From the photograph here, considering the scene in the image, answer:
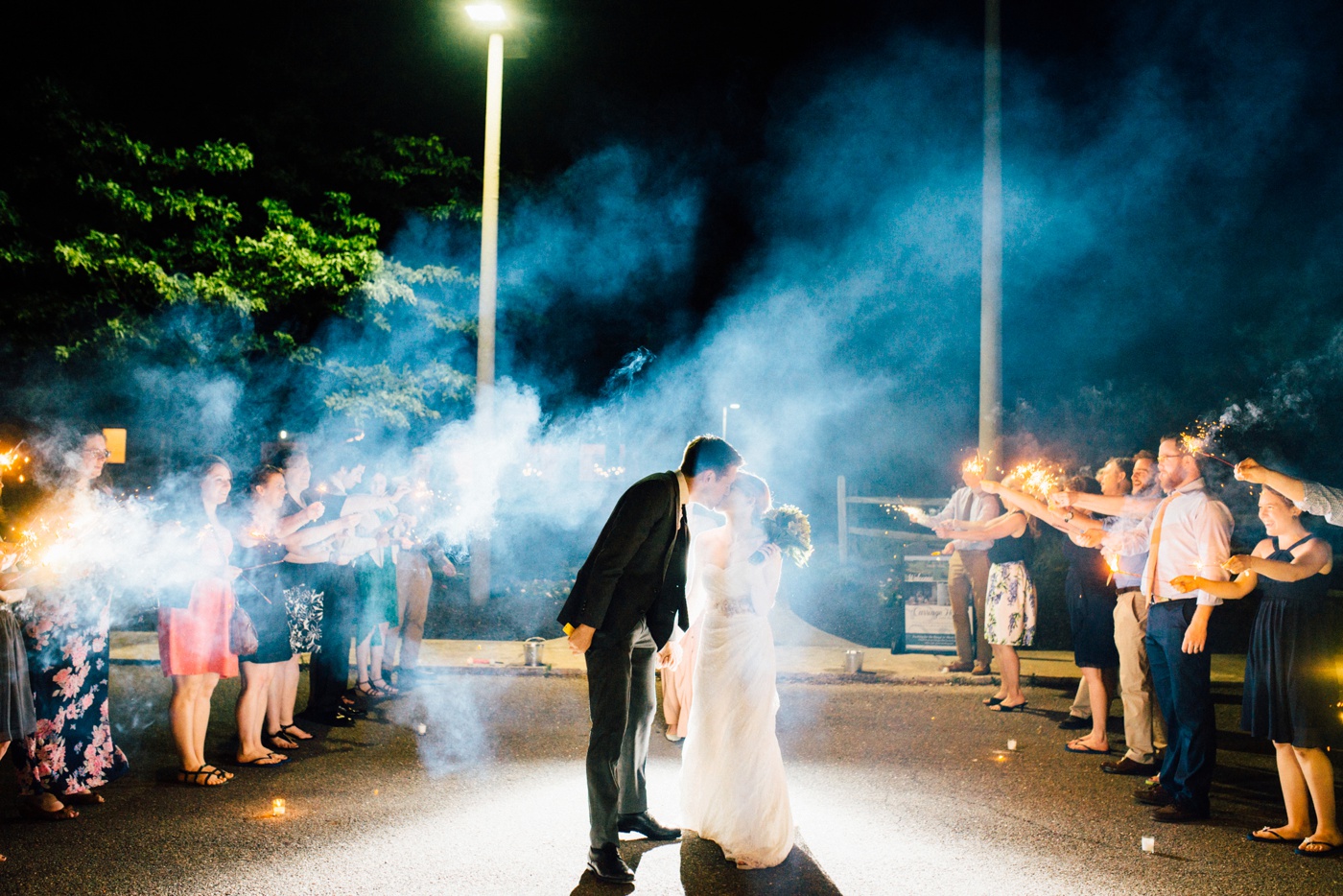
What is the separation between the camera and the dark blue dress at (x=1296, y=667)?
458 centimetres

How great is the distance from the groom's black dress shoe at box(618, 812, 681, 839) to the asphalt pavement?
6 cm

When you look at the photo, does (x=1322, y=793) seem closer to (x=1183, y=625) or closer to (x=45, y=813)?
(x=1183, y=625)

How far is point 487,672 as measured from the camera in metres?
9.19

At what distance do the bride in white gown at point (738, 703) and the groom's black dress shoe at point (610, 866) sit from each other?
0.54 metres

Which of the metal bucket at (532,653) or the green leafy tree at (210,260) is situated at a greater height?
the green leafy tree at (210,260)

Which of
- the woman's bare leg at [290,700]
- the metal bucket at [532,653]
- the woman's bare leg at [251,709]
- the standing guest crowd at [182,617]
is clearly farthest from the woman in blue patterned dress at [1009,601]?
the woman's bare leg at [251,709]

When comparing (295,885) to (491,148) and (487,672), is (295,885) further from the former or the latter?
(491,148)

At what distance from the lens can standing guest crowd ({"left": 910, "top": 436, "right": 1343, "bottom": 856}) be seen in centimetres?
461

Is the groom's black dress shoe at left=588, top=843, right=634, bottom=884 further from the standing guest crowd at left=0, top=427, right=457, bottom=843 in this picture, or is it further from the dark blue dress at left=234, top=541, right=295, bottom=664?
the dark blue dress at left=234, top=541, right=295, bottom=664

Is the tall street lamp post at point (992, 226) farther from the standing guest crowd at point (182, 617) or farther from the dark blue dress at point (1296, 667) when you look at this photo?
the standing guest crowd at point (182, 617)

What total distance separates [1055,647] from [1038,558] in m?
1.30

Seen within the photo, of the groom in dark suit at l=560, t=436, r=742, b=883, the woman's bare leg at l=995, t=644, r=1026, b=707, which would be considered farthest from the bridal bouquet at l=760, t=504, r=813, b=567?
the woman's bare leg at l=995, t=644, r=1026, b=707

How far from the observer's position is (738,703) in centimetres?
462

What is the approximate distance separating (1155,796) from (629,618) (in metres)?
3.45
